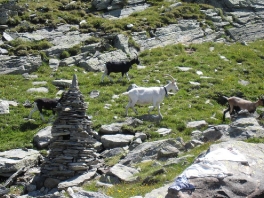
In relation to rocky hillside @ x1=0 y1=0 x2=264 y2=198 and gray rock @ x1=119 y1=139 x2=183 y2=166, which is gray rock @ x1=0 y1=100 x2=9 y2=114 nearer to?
rocky hillside @ x1=0 y1=0 x2=264 y2=198

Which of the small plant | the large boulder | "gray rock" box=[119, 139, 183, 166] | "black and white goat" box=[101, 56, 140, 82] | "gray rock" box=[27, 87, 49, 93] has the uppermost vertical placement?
the large boulder

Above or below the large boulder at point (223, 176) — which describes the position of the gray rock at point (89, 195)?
below

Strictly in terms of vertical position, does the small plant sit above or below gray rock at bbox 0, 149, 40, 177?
below

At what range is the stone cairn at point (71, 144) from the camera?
1683 cm

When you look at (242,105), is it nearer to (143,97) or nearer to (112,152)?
(143,97)

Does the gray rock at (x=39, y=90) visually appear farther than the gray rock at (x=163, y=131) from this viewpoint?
Yes

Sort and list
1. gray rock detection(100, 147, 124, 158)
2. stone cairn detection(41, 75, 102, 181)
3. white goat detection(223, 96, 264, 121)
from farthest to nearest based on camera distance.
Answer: white goat detection(223, 96, 264, 121)
gray rock detection(100, 147, 124, 158)
stone cairn detection(41, 75, 102, 181)

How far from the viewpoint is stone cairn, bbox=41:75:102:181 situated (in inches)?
663

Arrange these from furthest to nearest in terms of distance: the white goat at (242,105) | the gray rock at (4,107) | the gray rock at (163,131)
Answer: the gray rock at (4,107)
the white goat at (242,105)
the gray rock at (163,131)

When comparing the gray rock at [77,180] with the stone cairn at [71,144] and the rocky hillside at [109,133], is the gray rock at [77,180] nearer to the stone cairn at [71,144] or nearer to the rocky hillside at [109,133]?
the rocky hillside at [109,133]

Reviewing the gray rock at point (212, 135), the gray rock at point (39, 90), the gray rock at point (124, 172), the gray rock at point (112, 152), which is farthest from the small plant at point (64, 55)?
the gray rock at point (124, 172)

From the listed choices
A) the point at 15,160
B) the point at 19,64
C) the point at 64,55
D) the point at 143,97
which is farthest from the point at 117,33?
the point at 15,160

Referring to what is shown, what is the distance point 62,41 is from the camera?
35.8m

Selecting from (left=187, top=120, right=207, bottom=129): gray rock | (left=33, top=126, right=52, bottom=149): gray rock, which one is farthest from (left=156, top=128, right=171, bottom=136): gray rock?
(left=33, top=126, right=52, bottom=149): gray rock
